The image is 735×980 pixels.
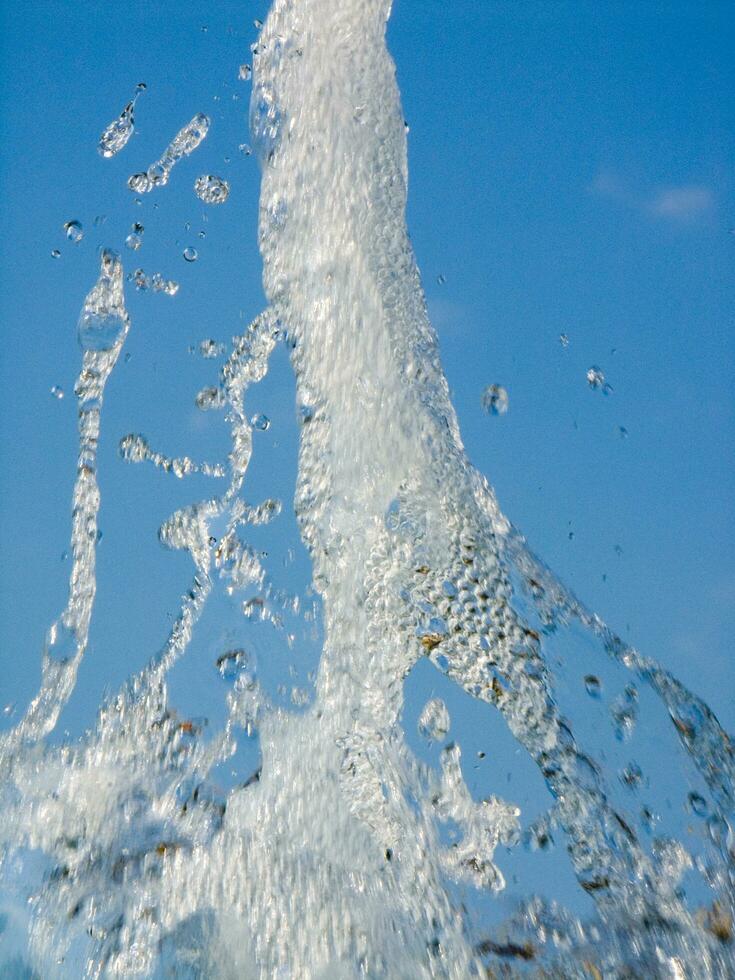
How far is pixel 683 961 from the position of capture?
6.15 ft

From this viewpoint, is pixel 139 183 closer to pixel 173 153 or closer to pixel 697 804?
pixel 173 153

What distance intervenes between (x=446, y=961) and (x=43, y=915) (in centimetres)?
87

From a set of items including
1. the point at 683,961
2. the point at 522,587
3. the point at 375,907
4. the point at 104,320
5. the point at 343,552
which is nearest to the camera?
the point at 683,961

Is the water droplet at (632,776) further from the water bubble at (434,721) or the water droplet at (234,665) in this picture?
the water droplet at (234,665)

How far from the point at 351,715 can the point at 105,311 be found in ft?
4.75

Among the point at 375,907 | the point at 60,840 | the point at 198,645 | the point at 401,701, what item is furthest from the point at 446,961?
the point at 198,645

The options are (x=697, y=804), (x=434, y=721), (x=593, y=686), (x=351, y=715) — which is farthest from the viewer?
(x=434, y=721)

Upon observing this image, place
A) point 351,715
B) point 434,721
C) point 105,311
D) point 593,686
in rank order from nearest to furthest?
point 593,686, point 351,715, point 434,721, point 105,311

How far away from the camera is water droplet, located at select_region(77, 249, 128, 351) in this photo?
123 inches

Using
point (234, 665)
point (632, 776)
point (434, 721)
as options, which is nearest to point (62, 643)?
point (234, 665)

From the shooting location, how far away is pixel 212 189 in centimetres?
310

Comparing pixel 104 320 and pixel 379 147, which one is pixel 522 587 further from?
pixel 104 320

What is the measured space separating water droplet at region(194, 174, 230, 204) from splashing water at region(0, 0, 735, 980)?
0.98ft

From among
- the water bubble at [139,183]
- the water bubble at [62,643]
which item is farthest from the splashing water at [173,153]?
the water bubble at [62,643]
